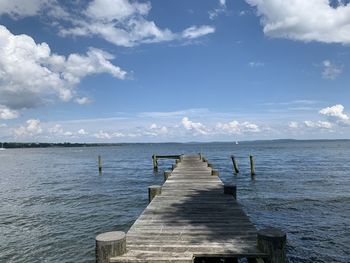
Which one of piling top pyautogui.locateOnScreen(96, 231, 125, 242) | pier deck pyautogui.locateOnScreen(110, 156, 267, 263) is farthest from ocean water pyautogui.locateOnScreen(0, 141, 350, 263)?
piling top pyautogui.locateOnScreen(96, 231, 125, 242)

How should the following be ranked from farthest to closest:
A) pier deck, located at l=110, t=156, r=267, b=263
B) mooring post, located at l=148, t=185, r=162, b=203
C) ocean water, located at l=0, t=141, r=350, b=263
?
mooring post, located at l=148, t=185, r=162, b=203
ocean water, located at l=0, t=141, r=350, b=263
pier deck, located at l=110, t=156, r=267, b=263

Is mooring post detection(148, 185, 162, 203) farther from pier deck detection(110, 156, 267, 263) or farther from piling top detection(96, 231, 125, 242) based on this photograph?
piling top detection(96, 231, 125, 242)

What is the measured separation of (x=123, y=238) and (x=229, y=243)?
8.06 ft

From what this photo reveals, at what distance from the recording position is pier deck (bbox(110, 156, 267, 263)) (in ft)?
23.1

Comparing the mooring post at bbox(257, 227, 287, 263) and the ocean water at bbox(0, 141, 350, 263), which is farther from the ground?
the mooring post at bbox(257, 227, 287, 263)

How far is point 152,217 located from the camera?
397 inches

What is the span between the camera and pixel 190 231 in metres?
8.55

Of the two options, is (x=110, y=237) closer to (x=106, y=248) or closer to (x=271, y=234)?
(x=106, y=248)

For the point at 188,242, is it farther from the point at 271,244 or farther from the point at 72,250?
the point at 72,250

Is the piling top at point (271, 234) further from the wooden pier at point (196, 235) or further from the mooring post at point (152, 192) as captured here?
the mooring post at point (152, 192)

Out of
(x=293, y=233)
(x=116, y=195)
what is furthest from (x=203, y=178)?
(x=116, y=195)

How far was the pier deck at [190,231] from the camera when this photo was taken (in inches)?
277

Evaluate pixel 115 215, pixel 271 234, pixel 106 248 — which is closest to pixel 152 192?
pixel 115 215

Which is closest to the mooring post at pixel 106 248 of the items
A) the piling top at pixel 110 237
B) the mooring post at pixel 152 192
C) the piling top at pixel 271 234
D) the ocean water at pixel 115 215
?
the piling top at pixel 110 237
